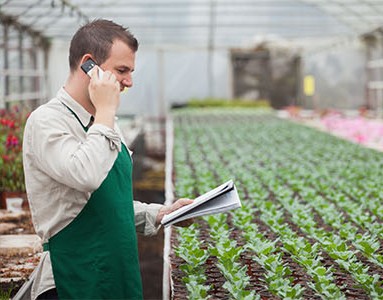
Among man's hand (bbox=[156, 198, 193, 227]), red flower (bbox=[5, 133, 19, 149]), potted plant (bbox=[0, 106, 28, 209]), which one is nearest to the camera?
man's hand (bbox=[156, 198, 193, 227])

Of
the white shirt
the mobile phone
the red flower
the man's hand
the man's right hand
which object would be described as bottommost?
the red flower

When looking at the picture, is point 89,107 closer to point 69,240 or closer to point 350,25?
point 69,240

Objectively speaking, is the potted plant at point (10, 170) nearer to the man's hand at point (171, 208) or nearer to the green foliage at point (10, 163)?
the green foliage at point (10, 163)

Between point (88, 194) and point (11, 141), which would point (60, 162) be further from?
point (11, 141)

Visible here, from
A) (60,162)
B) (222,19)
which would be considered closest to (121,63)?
(60,162)

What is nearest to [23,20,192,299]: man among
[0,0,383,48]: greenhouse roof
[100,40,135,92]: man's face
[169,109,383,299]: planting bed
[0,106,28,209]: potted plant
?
[100,40,135,92]: man's face

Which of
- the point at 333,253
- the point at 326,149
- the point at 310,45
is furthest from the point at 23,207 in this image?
the point at 310,45

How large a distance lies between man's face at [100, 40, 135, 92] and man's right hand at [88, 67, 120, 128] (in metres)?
0.05

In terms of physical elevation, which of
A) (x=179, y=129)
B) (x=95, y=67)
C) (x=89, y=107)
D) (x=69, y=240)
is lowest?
(x=179, y=129)

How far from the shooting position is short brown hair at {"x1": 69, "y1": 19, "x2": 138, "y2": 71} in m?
1.87

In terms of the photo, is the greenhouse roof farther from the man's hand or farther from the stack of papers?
the stack of papers

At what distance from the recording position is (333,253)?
2.52 m

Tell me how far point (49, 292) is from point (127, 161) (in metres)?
0.45

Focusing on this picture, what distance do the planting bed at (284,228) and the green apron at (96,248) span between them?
334 millimetres
